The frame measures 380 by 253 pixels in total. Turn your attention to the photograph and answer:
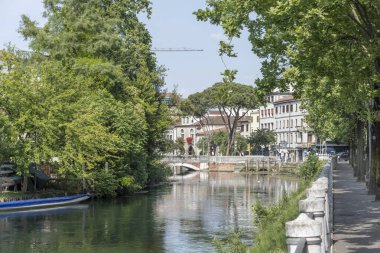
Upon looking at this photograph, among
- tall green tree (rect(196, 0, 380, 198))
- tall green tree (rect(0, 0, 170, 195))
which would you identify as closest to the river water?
tall green tree (rect(0, 0, 170, 195))

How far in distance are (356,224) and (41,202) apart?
32591mm

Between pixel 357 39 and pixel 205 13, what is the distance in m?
5.62

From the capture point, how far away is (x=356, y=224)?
19984mm

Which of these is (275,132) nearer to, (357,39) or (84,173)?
(84,173)

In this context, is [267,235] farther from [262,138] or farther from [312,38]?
[262,138]


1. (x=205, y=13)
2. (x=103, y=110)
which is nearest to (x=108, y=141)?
(x=103, y=110)

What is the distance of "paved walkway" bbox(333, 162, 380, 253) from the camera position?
51.1ft

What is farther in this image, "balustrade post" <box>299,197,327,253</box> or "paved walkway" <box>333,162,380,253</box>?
"paved walkway" <box>333,162,380,253</box>

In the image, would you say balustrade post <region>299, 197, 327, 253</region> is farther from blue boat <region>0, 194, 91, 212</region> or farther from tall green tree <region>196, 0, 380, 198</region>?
blue boat <region>0, 194, 91, 212</region>

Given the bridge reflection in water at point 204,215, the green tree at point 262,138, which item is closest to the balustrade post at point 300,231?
the bridge reflection in water at point 204,215

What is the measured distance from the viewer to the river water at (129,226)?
29625mm

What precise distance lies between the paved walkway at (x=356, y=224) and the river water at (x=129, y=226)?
493 centimetres

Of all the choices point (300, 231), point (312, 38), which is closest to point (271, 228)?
point (312, 38)

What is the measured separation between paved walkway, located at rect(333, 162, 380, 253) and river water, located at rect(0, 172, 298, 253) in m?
4.93
